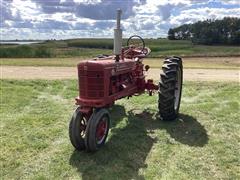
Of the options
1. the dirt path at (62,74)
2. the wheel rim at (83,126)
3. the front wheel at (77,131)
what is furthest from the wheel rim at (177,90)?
the dirt path at (62,74)

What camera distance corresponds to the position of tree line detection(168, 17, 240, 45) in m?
56.1

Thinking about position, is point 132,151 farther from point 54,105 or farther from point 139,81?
point 54,105

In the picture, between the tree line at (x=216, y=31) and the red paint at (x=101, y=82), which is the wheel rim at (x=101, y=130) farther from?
the tree line at (x=216, y=31)

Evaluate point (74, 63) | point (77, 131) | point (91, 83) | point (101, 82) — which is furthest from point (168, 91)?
point (74, 63)

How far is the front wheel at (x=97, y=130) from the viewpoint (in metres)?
6.63

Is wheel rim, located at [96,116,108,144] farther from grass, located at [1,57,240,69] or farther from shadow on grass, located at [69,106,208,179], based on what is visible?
grass, located at [1,57,240,69]

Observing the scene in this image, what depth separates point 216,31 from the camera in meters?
58.1

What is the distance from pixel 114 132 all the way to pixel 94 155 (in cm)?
134

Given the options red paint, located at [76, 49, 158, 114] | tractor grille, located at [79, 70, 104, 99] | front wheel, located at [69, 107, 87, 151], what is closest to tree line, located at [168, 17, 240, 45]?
red paint, located at [76, 49, 158, 114]

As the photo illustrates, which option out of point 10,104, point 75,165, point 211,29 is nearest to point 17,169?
point 75,165

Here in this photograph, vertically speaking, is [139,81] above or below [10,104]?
above

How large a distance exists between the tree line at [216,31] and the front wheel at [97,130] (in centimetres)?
4989

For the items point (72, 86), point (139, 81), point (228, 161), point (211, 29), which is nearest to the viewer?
point (228, 161)

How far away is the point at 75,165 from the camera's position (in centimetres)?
635
